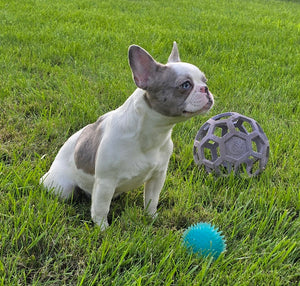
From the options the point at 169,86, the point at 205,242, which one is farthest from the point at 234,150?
the point at 169,86

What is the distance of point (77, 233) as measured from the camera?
2.00 meters

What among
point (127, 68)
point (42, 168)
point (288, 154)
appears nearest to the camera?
point (42, 168)

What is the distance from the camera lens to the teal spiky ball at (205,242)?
1.92 meters

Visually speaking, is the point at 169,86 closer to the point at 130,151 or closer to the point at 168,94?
the point at 168,94

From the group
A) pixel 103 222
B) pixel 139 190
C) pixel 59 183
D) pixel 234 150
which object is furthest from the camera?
pixel 234 150

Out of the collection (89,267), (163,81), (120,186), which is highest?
(163,81)

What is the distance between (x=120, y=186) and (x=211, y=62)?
122 inches

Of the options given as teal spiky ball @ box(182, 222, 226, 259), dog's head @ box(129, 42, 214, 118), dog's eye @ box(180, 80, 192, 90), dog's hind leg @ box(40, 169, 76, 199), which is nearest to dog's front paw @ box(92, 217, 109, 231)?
dog's hind leg @ box(40, 169, 76, 199)

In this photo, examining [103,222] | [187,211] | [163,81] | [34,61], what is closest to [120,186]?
[103,222]

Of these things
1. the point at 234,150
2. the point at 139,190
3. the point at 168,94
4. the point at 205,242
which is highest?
the point at 168,94

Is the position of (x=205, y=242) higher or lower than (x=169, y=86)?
lower

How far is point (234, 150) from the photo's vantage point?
2725 mm

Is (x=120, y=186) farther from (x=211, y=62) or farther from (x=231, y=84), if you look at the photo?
(x=211, y=62)

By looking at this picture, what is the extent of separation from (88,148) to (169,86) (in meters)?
0.62
